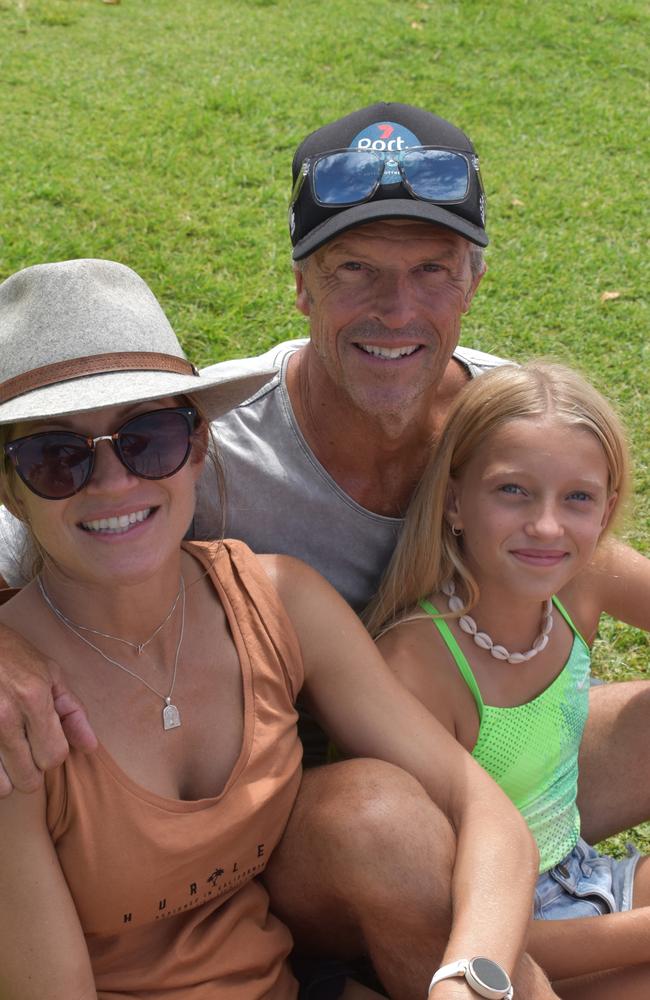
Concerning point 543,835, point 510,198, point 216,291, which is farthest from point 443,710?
point 510,198

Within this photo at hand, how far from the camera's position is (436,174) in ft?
9.46

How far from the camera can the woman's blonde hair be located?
2916 mm

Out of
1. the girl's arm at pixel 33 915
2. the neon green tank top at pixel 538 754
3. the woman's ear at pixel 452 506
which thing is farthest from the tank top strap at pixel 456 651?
the girl's arm at pixel 33 915

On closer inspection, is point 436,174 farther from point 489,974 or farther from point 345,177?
point 489,974

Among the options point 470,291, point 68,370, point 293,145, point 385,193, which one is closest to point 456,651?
point 470,291

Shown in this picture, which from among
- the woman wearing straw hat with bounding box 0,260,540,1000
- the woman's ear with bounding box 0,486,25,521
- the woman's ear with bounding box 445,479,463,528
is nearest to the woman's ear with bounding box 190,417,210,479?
the woman wearing straw hat with bounding box 0,260,540,1000

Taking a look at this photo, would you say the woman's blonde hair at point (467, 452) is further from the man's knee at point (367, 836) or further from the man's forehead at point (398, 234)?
the man's knee at point (367, 836)

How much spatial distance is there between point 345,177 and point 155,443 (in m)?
1.07

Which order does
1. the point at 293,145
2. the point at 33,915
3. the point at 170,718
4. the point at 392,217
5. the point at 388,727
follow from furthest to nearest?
1. the point at 293,145
2. the point at 392,217
3. the point at 388,727
4. the point at 170,718
5. the point at 33,915

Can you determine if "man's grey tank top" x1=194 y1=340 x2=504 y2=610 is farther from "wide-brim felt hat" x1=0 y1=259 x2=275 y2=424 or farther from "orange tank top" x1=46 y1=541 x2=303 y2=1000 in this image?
"wide-brim felt hat" x1=0 y1=259 x2=275 y2=424

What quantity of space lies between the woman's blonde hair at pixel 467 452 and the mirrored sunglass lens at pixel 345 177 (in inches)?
24.4

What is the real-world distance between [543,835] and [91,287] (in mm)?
1832

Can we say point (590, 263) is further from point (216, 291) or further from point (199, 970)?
point (199, 970)

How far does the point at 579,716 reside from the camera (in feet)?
10.3
